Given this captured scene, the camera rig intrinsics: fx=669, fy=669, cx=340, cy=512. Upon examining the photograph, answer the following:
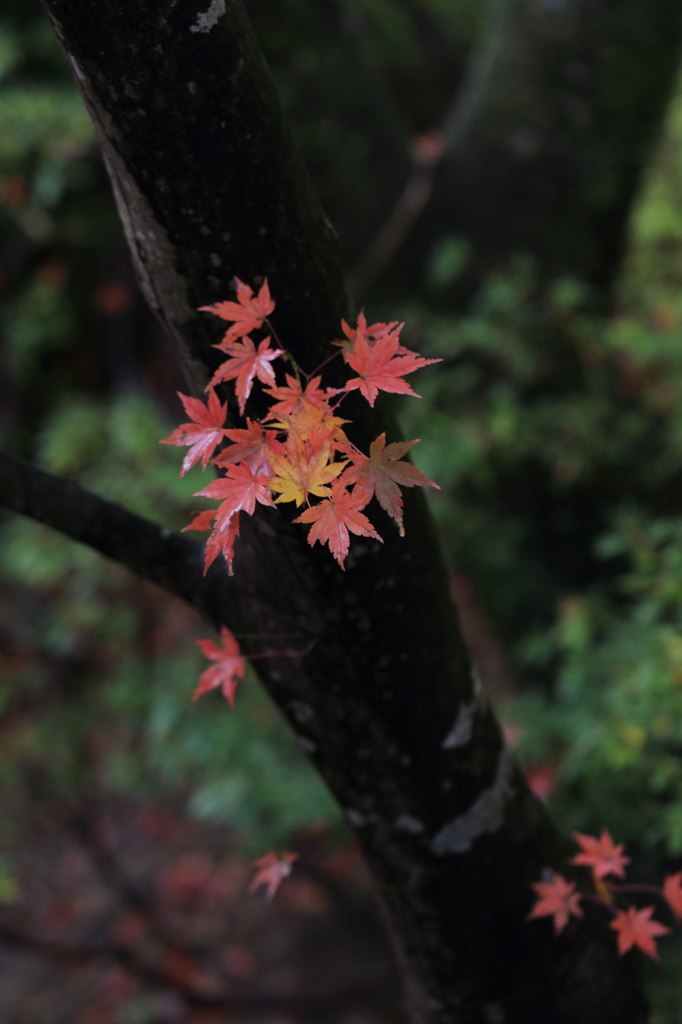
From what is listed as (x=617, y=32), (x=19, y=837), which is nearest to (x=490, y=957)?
(x=617, y=32)

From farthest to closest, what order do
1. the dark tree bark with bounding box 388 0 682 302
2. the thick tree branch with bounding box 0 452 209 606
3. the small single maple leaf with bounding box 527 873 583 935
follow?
the dark tree bark with bounding box 388 0 682 302 → the small single maple leaf with bounding box 527 873 583 935 → the thick tree branch with bounding box 0 452 209 606

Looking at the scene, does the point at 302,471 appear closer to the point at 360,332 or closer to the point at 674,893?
the point at 360,332

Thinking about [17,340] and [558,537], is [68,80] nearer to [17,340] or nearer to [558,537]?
[17,340]

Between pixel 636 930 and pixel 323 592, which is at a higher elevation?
pixel 323 592

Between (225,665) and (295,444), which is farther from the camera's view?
(225,665)

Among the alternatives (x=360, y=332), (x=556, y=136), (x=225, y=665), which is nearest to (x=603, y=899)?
(x=225, y=665)

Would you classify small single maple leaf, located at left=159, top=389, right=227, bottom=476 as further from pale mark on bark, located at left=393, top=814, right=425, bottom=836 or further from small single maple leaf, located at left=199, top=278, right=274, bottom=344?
pale mark on bark, located at left=393, top=814, right=425, bottom=836

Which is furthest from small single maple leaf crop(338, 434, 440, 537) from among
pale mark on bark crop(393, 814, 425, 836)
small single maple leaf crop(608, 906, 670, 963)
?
small single maple leaf crop(608, 906, 670, 963)
